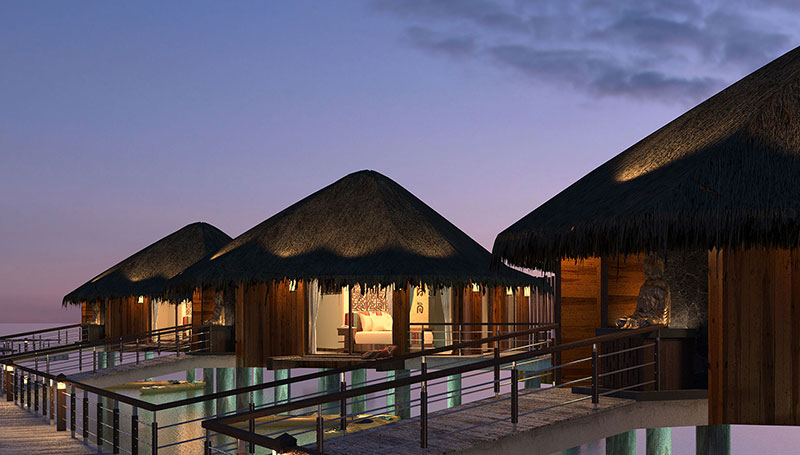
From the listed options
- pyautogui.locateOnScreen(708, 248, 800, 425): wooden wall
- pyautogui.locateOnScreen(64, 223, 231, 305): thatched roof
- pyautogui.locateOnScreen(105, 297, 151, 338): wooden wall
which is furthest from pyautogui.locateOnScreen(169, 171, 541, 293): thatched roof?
pyautogui.locateOnScreen(708, 248, 800, 425): wooden wall

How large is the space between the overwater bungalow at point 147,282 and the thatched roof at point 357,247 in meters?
5.81

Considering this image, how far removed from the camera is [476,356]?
1825 cm

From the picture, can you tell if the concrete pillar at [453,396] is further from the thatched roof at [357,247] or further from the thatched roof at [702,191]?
the thatched roof at [702,191]

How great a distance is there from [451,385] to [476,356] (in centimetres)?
851

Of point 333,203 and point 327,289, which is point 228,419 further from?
point 333,203

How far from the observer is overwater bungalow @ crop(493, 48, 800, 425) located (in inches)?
356

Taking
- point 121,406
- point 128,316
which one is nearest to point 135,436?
point 121,406

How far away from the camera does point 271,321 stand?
18625 mm

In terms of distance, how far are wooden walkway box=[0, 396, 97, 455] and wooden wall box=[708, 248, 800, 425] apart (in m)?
6.71

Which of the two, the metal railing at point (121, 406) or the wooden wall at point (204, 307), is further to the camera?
the wooden wall at point (204, 307)

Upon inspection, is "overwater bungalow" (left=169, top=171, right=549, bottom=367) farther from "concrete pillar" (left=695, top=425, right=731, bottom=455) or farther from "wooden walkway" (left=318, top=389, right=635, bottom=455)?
"wooden walkway" (left=318, top=389, right=635, bottom=455)

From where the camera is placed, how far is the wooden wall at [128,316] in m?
27.5

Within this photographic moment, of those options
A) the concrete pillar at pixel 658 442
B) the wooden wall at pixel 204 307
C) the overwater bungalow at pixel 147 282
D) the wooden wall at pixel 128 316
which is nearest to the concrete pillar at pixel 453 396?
the concrete pillar at pixel 658 442

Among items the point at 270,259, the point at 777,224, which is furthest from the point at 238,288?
the point at 777,224
